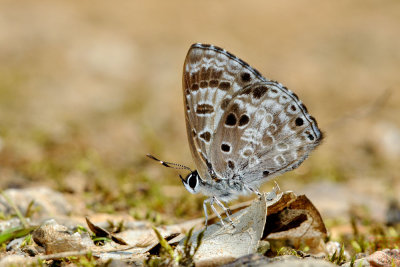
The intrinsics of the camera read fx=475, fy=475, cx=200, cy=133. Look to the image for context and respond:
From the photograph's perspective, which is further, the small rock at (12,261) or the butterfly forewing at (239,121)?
the butterfly forewing at (239,121)

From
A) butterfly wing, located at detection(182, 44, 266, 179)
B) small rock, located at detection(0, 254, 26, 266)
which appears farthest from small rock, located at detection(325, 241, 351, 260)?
small rock, located at detection(0, 254, 26, 266)

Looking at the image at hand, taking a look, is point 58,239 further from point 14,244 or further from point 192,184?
point 192,184

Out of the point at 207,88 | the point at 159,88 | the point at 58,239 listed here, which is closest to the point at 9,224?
the point at 58,239

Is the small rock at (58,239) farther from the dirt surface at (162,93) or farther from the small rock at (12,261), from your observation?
the dirt surface at (162,93)

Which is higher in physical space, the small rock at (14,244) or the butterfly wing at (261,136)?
the butterfly wing at (261,136)

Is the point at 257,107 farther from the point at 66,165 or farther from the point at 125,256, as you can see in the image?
the point at 66,165

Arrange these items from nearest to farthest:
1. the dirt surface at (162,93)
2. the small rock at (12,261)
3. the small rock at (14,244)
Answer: the small rock at (12,261), the small rock at (14,244), the dirt surface at (162,93)

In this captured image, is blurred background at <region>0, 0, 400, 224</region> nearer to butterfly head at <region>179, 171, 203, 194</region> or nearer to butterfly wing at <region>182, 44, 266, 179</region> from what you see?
butterfly head at <region>179, 171, 203, 194</region>

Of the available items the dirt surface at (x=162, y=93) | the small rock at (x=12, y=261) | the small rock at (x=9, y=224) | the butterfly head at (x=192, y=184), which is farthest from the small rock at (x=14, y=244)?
the butterfly head at (x=192, y=184)
